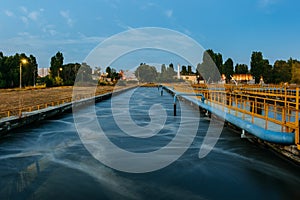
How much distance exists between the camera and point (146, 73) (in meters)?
152

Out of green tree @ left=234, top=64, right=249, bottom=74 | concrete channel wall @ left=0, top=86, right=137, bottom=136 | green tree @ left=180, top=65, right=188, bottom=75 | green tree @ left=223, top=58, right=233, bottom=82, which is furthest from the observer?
green tree @ left=180, top=65, right=188, bottom=75

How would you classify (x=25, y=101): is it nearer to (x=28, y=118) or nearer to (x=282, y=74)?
(x=28, y=118)

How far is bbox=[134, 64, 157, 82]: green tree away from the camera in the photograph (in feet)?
493

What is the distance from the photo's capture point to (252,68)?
8150 cm

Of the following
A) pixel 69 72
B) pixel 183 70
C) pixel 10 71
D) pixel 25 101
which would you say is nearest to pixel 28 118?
pixel 25 101

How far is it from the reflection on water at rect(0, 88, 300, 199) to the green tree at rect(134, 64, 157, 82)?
13931cm

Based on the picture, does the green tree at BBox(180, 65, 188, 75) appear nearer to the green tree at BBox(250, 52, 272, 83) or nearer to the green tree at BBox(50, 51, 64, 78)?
the green tree at BBox(250, 52, 272, 83)

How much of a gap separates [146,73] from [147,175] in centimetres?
14507

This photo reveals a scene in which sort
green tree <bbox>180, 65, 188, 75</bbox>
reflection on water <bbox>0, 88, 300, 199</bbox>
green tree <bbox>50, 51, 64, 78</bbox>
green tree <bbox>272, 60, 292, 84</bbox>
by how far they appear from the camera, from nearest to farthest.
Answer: reflection on water <bbox>0, 88, 300, 199</bbox> → green tree <bbox>272, 60, 292, 84</bbox> → green tree <bbox>50, 51, 64, 78</bbox> → green tree <bbox>180, 65, 188, 75</bbox>

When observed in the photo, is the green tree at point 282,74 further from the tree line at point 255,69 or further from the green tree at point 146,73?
A: the green tree at point 146,73

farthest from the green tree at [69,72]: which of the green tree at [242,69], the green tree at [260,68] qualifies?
the green tree at [242,69]

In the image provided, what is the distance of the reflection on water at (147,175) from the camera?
6285 mm

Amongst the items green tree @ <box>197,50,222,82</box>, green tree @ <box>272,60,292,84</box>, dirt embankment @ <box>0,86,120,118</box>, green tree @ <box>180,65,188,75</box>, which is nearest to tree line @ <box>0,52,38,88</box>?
dirt embankment @ <box>0,86,120,118</box>

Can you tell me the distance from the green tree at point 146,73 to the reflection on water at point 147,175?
139310 millimetres
